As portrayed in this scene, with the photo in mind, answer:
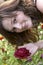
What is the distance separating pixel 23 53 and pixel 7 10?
417mm

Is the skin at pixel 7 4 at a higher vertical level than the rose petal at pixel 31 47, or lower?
higher

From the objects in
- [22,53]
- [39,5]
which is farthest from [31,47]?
[39,5]

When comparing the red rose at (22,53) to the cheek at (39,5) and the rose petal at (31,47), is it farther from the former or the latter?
the cheek at (39,5)

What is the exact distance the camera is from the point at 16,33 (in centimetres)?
212

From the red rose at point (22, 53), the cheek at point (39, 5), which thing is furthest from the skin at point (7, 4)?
the red rose at point (22, 53)

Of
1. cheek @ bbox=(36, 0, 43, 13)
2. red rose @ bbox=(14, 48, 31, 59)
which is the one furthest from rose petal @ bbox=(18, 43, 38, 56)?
cheek @ bbox=(36, 0, 43, 13)

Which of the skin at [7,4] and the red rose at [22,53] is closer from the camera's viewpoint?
the skin at [7,4]

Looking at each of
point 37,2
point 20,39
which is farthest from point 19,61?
point 37,2

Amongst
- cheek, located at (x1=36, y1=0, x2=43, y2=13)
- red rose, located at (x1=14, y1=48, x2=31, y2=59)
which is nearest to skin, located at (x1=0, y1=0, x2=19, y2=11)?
cheek, located at (x1=36, y1=0, x2=43, y2=13)

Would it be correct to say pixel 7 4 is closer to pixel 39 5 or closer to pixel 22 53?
pixel 39 5

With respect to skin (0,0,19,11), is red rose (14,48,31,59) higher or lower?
lower

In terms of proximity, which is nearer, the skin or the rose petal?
the skin

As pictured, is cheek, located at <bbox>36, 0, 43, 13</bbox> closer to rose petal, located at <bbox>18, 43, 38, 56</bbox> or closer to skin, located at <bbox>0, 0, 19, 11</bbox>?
skin, located at <bbox>0, 0, 19, 11</bbox>

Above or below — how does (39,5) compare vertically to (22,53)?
above
